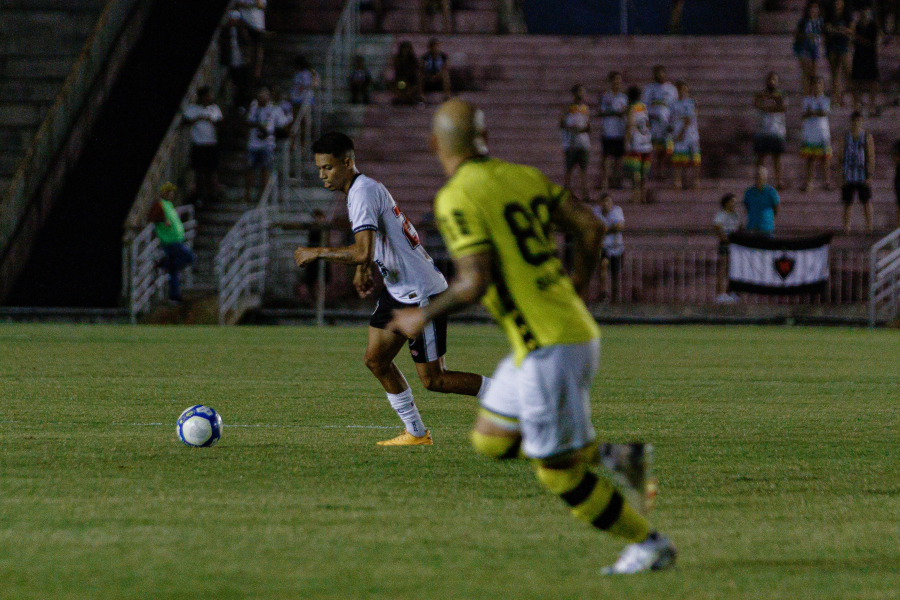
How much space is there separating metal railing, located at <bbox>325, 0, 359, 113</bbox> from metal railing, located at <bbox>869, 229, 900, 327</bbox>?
506 inches

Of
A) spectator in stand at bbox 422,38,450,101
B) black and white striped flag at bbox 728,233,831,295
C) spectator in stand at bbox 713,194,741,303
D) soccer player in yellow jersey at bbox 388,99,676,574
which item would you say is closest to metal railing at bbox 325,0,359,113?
spectator in stand at bbox 422,38,450,101

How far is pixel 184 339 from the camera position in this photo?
20484 mm

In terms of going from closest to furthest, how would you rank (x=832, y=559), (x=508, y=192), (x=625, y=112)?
(x=508, y=192) < (x=832, y=559) < (x=625, y=112)

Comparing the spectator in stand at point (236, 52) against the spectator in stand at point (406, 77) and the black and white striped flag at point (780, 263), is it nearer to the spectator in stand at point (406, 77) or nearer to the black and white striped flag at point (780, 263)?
the spectator in stand at point (406, 77)

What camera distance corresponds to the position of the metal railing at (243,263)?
25.2 m

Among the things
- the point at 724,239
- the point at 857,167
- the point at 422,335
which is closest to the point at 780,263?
the point at 724,239

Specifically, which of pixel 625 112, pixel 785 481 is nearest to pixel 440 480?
pixel 785 481

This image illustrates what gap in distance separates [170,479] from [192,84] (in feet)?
71.9

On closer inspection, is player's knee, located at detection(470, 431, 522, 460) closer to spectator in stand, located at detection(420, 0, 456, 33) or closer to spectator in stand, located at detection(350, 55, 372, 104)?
spectator in stand, located at detection(350, 55, 372, 104)

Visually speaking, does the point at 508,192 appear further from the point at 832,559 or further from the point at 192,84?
the point at 192,84

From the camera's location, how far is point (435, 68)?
3125cm

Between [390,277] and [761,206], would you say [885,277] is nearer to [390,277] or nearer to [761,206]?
[761,206]

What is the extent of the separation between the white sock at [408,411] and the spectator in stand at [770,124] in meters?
19.7

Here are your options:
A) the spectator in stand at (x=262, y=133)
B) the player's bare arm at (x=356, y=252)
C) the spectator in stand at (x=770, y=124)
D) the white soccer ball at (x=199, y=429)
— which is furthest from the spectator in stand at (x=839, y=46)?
the white soccer ball at (x=199, y=429)
